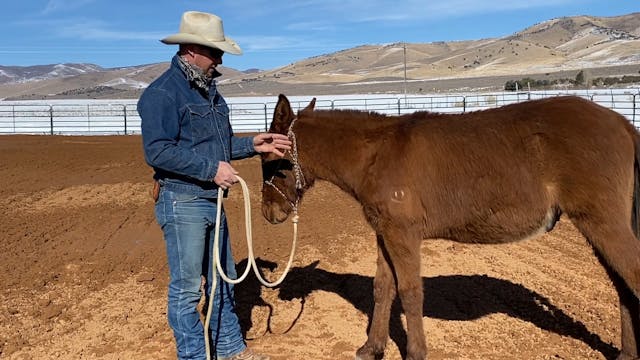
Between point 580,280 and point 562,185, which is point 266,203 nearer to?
point 562,185

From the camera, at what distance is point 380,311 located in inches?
189

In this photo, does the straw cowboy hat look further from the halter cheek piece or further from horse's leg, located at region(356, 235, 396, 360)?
horse's leg, located at region(356, 235, 396, 360)

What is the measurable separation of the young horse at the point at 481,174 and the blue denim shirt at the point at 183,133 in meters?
0.62

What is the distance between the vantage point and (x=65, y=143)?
1936 cm

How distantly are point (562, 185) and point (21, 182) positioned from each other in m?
12.0

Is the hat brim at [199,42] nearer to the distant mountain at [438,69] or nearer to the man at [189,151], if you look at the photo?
the man at [189,151]

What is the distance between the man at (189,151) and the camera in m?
3.68

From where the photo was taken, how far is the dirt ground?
16.3 feet

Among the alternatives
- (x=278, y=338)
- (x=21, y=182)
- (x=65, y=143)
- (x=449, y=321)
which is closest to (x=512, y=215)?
(x=449, y=321)

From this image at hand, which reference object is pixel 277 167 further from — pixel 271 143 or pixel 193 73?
pixel 193 73

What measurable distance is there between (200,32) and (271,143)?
42.0 inches

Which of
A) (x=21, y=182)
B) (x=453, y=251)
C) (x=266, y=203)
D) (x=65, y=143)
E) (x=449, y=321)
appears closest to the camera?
(x=266, y=203)

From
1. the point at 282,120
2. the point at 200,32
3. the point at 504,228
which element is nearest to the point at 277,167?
the point at 282,120

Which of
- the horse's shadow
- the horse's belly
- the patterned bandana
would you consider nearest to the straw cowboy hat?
the patterned bandana
